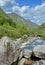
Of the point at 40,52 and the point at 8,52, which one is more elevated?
the point at 8,52

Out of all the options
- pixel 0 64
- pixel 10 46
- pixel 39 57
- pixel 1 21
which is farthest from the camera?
pixel 1 21

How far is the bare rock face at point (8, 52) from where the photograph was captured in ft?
58.7

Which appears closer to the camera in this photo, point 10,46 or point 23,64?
point 10,46

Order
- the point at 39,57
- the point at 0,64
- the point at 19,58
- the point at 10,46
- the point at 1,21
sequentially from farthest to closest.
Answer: the point at 1,21, the point at 39,57, the point at 19,58, the point at 10,46, the point at 0,64

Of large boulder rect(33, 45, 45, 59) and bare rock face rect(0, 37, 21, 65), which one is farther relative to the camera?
large boulder rect(33, 45, 45, 59)

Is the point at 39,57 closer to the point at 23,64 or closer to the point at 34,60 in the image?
the point at 34,60

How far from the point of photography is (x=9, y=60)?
18438mm

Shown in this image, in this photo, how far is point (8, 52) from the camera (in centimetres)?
1841

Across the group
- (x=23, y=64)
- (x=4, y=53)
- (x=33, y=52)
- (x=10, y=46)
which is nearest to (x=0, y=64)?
(x=4, y=53)

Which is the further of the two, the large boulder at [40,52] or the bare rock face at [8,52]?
the large boulder at [40,52]

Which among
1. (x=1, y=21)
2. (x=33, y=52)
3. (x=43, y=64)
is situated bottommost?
(x=43, y=64)

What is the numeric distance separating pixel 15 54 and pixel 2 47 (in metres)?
1.72

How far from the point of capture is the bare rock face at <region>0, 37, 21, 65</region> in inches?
704

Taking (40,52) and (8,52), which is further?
(40,52)
